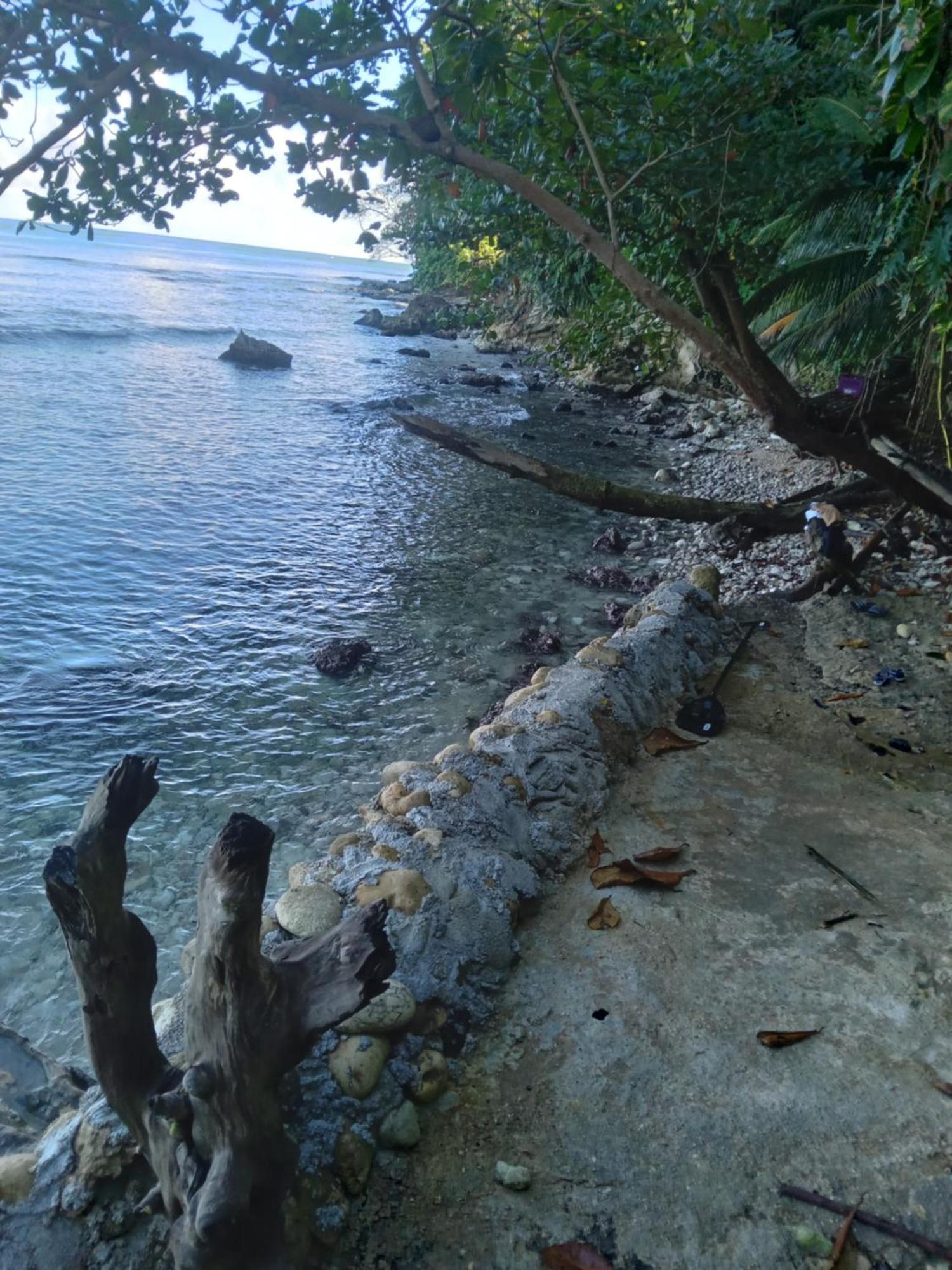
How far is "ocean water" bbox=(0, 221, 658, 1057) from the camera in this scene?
623cm

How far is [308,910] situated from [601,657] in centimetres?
310

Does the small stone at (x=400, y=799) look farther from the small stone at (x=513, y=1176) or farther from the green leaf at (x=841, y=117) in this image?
the green leaf at (x=841, y=117)

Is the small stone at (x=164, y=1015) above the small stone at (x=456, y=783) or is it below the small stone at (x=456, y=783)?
below

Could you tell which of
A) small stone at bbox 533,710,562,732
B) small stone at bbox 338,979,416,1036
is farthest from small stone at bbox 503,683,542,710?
small stone at bbox 338,979,416,1036

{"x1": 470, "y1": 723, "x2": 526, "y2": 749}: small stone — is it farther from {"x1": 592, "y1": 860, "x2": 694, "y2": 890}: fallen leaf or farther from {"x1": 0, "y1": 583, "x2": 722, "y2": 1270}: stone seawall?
{"x1": 592, "y1": 860, "x2": 694, "y2": 890}: fallen leaf

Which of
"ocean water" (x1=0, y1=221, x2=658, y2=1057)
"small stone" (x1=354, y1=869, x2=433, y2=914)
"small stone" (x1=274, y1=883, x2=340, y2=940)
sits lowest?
"ocean water" (x1=0, y1=221, x2=658, y2=1057)

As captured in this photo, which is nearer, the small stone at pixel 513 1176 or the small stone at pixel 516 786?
the small stone at pixel 513 1176

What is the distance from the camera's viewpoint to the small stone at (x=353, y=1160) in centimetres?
271

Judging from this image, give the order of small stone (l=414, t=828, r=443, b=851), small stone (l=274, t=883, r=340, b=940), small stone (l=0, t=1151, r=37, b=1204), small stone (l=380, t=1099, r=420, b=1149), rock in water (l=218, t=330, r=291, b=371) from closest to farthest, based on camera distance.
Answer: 1. small stone (l=0, t=1151, r=37, b=1204)
2. small stone (l=380, t=1099, r=420, b=1149)
3. small stone (l=274, t=883, r=340, b=940)
4. small stone (l=414, t=828, r=443, b=851)
5. rock in water (l=218, t=330, r=291, b=371)

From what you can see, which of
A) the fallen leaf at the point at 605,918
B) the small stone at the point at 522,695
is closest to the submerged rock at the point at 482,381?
the small stone at the point at 522,695

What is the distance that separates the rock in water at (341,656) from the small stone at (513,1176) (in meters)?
6.08

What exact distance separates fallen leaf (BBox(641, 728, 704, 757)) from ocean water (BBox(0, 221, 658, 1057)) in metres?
2.24

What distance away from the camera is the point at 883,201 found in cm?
808

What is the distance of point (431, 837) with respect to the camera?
13.5 feet
